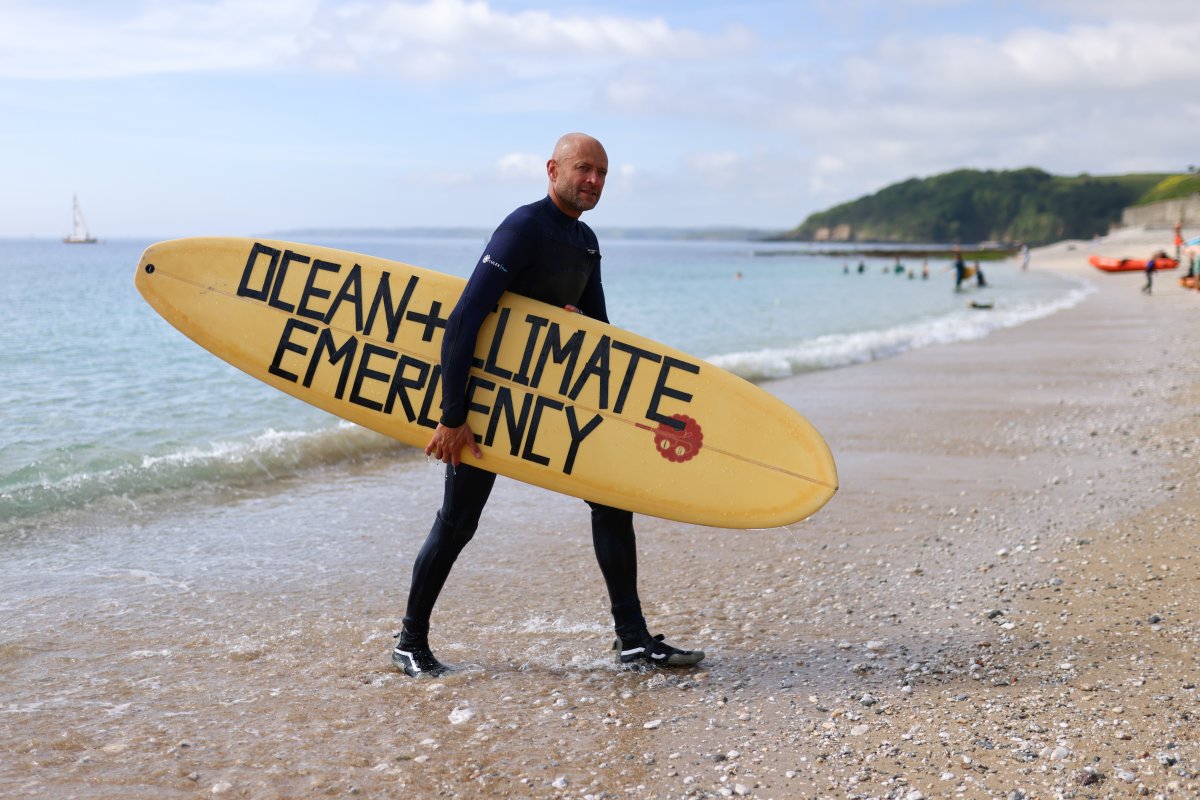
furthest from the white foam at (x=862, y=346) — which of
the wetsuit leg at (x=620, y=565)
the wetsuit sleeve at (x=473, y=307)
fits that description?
the wetsuit sleeve at (x=473, y=307)

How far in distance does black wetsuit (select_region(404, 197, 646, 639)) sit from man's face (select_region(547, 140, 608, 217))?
0.07m

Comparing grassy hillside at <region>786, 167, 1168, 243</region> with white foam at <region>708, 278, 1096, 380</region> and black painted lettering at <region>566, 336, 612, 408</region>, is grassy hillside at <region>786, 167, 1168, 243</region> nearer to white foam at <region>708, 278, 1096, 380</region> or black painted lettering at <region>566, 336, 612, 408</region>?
white foam at <region>708, 278, 1096, 380</region>

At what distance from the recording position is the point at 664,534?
19.4 ft

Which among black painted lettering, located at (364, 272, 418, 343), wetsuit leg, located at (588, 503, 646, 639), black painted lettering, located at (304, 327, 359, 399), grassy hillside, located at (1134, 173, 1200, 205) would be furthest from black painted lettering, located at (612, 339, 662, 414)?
grassy hillside, located at (1134, 173, 1200, 205)

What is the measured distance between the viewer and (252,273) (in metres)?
4.52

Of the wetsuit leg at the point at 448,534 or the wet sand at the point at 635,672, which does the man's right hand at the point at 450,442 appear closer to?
the wetsuit leg at the point at 448,534

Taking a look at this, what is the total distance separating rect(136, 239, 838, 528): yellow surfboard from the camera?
391 centimetres

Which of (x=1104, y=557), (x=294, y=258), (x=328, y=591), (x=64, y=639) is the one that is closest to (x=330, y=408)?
(x=294, y=258)

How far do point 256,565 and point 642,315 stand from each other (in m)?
30.1

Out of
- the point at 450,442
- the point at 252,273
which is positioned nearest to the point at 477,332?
the point at 450,442

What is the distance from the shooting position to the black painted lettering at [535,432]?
12.9 feet

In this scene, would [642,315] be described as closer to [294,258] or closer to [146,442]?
[146,442]

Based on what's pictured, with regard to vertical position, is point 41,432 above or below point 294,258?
below

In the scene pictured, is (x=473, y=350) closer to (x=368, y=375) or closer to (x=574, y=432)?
(x=574, y=432)
